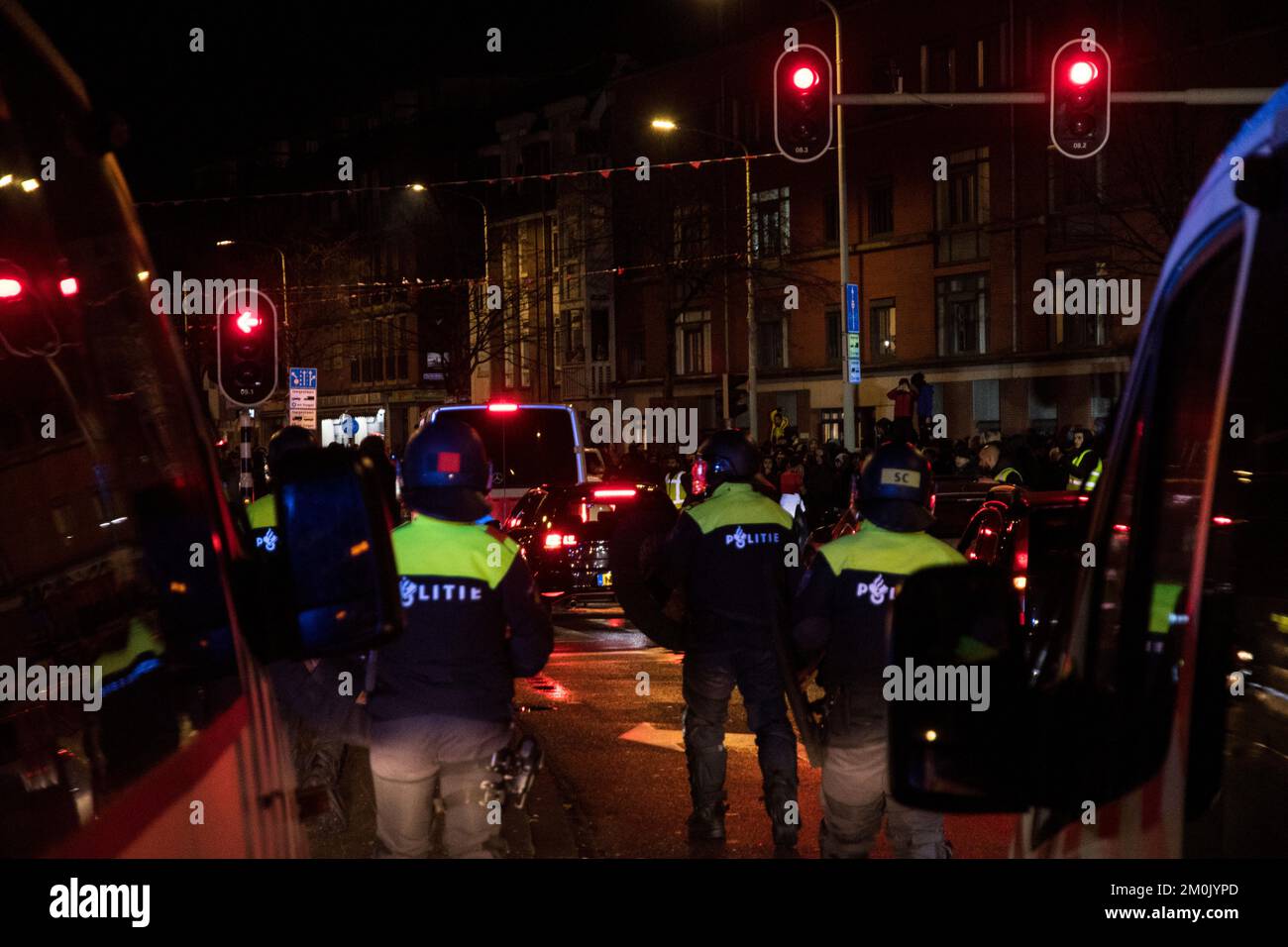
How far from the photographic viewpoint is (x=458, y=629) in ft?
17.1

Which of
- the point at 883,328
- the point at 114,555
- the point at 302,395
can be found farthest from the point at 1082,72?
the point at 883,328

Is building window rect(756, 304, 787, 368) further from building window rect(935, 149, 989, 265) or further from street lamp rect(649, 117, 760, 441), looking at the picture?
building window rect(935, 149, 989, 265)

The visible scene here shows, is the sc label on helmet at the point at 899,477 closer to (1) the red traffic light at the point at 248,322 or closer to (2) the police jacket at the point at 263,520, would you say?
(2) the police jacket at the point at 263,520

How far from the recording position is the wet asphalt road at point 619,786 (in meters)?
7.85

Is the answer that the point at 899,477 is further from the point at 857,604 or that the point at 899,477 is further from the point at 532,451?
the point at 532,451

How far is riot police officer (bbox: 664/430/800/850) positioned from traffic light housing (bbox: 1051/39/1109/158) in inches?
214

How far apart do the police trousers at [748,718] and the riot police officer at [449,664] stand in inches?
104

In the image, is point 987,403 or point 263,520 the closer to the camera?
point 263,520

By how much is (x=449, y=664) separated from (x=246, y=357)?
28.8 ft

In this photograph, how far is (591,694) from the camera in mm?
13094

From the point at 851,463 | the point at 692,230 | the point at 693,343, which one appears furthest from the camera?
the point at 693,343

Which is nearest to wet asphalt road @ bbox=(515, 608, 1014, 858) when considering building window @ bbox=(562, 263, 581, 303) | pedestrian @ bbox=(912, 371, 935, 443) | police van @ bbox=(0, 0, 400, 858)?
pedestrian @ bbox=(912, 371, 935, 443)

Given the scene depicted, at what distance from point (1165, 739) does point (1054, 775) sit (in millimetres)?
213
